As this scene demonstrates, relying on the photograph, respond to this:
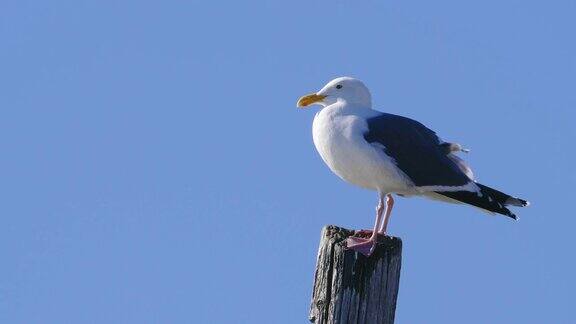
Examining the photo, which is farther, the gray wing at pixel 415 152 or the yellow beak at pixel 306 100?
the yellow beak at pixel 306 100

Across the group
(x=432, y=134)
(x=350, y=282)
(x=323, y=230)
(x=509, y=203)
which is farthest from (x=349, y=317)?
(x=432, y=134)

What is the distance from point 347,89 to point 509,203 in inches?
81.0

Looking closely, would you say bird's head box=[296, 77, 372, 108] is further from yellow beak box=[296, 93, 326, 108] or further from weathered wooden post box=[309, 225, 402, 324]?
weathered wooden post box=[309, 225, 402, 324]

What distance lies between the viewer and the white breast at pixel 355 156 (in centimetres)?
882

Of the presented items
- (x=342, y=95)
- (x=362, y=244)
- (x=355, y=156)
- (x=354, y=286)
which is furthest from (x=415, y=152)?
(x=354, y=286)

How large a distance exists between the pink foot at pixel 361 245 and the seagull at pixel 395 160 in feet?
6.14

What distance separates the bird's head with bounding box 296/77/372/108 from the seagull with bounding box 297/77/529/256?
1.32 feet

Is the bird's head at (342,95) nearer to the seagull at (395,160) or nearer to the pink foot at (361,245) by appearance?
the seagull at (395,160)

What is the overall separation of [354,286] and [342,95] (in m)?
4.00

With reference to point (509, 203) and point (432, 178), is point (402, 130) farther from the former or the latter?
point (509, 203)

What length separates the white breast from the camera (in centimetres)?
882

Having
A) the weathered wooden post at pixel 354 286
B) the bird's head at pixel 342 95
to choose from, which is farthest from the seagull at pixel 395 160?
the weathered wooden post at pixel 354 286

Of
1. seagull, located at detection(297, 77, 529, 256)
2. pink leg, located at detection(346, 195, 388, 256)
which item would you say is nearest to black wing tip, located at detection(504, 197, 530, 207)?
seagull, located at detection(297, 77, 529, 256)

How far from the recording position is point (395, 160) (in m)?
8.89
